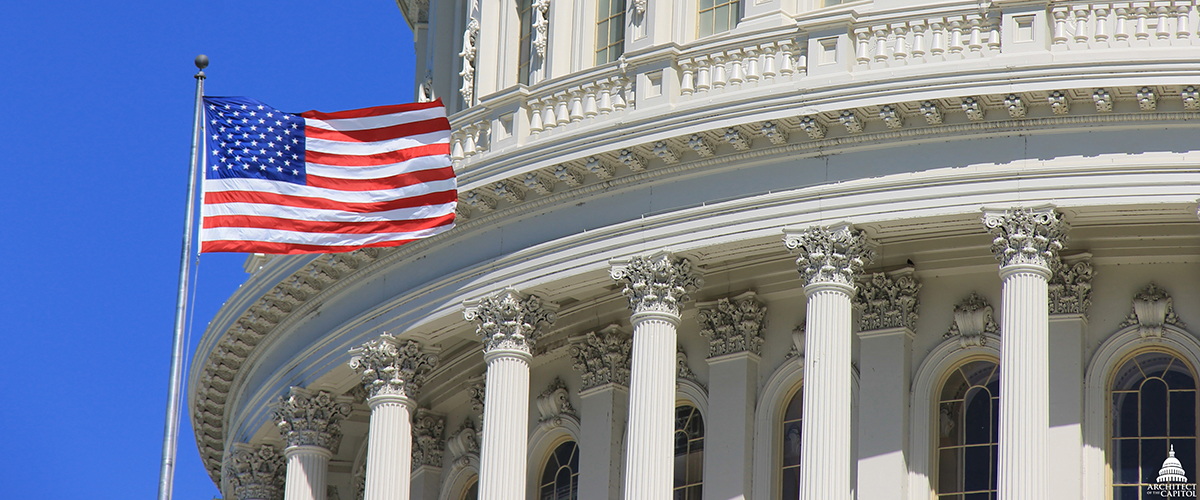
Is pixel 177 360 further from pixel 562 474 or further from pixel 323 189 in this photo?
pixel 562 474

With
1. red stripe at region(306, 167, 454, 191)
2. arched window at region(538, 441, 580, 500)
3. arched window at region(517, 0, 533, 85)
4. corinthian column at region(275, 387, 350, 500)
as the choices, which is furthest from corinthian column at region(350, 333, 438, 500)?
arched window at region(517, 0, 533, 85)

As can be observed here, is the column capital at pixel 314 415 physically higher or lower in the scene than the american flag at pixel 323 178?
lower

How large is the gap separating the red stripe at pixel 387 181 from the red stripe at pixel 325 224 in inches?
22.4

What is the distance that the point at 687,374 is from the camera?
132ft

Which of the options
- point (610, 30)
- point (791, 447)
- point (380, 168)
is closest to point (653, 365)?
point (791, 447)

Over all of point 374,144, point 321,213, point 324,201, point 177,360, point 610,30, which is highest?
point 610,30

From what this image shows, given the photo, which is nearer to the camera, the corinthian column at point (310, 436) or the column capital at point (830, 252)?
the column capital at point (830, 252)

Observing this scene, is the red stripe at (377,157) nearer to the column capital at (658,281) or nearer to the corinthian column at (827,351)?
the column capital at (658,281)

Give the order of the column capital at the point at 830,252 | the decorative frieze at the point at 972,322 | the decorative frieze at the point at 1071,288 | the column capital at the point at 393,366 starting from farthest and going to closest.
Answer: the column capital at the point at 393,366 → the decorative frieze at the point at 972,322 → the decorative frieze at the point at 1071,288 → the column capital at the point at 830,252

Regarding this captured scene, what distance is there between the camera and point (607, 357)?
4128 cm

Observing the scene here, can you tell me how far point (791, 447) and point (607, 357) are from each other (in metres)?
4.21

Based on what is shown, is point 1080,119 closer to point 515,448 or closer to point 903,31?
point 903,31

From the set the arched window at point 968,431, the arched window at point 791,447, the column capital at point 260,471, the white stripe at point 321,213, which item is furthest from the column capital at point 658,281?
the column capital at point 260,471

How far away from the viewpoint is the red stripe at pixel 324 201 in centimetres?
3544
